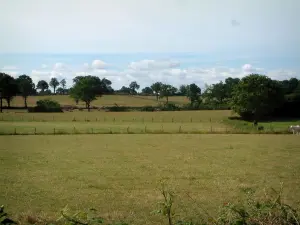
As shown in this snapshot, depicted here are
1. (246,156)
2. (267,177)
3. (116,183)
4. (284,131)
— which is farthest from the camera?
(284,131)

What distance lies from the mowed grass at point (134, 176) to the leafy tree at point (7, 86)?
5102cm

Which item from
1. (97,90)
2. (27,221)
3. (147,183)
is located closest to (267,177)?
(147,183)

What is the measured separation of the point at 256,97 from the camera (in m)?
62.1

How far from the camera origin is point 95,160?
2075cm

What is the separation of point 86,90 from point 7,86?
30.7 metres

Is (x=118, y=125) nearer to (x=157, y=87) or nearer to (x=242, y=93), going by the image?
(x=242, y=93)

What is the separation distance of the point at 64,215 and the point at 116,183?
10.7 metres

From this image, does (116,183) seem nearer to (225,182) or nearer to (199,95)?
(225,182)

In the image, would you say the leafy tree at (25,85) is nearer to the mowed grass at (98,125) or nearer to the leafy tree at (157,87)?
the mowed grass at (98,125)

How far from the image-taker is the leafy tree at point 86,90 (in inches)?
4038

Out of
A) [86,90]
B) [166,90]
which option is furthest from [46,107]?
[166,90]

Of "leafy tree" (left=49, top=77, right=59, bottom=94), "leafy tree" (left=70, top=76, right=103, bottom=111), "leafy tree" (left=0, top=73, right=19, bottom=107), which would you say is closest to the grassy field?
"leafy tree" (left=0, top=73, right=19, bottom=107)

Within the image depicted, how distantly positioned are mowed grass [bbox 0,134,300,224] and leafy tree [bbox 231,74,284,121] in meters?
35.9

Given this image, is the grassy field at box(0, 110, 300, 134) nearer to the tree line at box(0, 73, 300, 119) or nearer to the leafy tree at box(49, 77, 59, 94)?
the tree line at box(0, 73, 300, 119)
